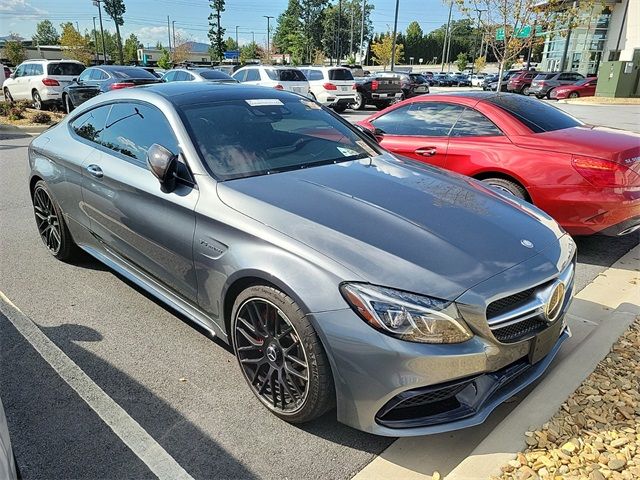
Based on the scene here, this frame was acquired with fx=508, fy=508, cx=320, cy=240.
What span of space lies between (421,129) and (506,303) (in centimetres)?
406

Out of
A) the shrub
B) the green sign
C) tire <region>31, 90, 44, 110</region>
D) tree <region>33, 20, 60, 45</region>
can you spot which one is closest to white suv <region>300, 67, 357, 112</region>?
the green sign

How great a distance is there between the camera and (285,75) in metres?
18.0

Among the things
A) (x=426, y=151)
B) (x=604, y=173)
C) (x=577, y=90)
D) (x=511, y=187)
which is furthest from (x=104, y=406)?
(x=577, y=90)

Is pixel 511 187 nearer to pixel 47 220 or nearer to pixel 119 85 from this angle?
pixel 47 220

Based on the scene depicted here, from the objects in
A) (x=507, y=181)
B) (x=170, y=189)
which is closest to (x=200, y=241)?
(x=170, y=189)

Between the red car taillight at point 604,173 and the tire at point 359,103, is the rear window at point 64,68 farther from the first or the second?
the red car taillight at point 604,173

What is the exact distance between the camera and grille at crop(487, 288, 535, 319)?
87.9 inches

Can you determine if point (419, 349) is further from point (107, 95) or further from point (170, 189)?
point (107, 95)

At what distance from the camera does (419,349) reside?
6.98 feet

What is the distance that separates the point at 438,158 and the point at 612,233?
6.19 feet

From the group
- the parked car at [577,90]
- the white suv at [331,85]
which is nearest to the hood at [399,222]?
the white suv at [331,85]

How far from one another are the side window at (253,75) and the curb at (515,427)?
16388 mm

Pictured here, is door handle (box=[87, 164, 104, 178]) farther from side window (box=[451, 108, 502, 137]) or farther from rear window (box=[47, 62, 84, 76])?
rear window (box=[47, 62, 84, 76])

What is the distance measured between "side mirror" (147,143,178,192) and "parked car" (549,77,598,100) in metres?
34.7
